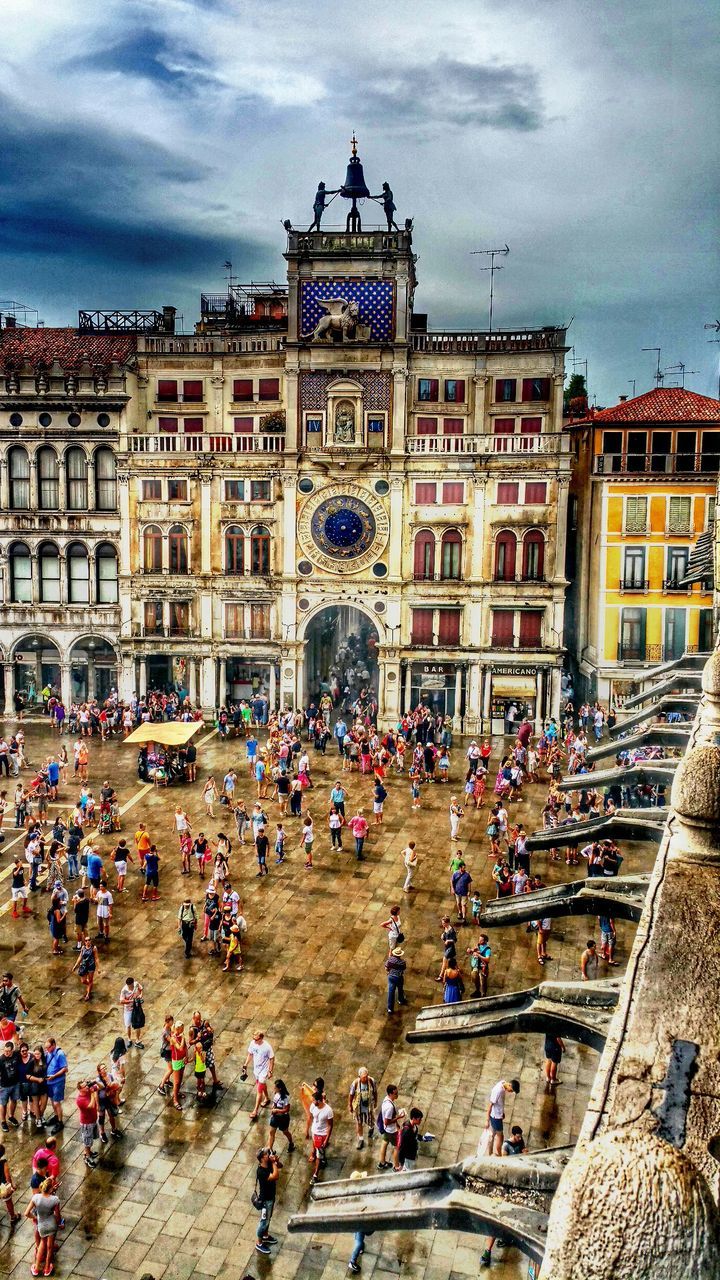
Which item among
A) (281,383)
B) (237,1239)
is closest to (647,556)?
(281,383)

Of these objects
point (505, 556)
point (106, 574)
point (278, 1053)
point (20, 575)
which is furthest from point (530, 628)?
point (278, 1053)

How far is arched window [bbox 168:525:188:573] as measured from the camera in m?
49.9

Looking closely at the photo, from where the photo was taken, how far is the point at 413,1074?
19.2 meters

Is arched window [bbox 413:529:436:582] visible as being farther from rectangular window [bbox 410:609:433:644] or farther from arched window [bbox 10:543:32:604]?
arched window [bbox 10:543:32:604]

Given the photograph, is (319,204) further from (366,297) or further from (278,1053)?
(278,1053)

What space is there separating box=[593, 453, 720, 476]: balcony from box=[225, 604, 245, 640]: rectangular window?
18626 millimetres

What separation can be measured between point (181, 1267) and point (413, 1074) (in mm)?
6017

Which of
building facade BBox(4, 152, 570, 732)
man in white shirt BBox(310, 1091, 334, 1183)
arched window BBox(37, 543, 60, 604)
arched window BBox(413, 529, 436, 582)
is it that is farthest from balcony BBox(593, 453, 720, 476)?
man in white shirt BBox(310, 1091, 334, 1183)

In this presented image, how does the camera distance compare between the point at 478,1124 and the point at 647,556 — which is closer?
the point at 478,1124

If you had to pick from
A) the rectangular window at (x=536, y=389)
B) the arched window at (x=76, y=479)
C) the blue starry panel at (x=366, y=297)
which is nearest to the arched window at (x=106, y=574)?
the arched window at (x=76, y=479)

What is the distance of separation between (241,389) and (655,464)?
21237 millimetres

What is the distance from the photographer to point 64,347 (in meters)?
55.2

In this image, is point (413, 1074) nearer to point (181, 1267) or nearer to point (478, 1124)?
point (478, 1124)

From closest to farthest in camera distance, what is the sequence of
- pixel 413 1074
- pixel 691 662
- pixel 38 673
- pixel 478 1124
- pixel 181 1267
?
pixel 181 1267 → pixel 478 1124 → pixel 413 1074 → pixel 691 662 → pixel 38 673
